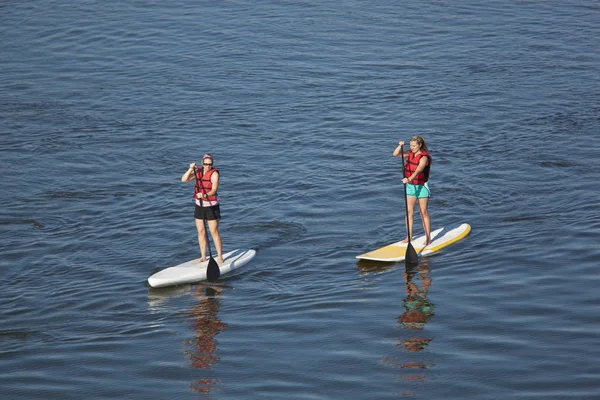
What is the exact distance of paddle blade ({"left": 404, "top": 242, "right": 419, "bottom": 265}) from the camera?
13.7m

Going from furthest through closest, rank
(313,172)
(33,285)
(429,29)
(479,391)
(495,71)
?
(429,29) → (495,71) → (313,172) → (33,285) → (479,391)

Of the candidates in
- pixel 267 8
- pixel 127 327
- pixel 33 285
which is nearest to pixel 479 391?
pixel 127 327

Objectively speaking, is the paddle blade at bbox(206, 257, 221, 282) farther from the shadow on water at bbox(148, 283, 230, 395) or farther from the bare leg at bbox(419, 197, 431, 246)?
the bare leg at bbox(419, 197, 431, 246)

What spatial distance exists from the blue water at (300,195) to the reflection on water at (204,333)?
0.04m

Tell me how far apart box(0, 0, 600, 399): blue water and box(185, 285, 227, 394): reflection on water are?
0.04 metres

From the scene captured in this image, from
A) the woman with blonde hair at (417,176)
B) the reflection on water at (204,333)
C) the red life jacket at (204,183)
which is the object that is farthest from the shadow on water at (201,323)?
the woman with blonde hair at (417,176)

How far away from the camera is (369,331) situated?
11.3 m

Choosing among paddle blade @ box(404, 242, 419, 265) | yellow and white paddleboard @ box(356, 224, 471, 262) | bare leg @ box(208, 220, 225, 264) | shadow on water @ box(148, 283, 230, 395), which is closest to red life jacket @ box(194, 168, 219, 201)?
bare leg @ box(208, 220, 225, 264)

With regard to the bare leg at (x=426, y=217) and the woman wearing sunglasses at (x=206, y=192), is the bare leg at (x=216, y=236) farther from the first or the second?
the bare leg at (x=426, y=217)

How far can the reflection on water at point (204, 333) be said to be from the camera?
10211 millimetres

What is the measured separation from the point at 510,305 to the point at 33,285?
277 inches

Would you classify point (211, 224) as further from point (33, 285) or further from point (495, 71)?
point (495, 71)

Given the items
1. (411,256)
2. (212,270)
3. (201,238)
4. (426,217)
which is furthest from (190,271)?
(426,217)

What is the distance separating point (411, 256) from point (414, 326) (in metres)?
2.39
